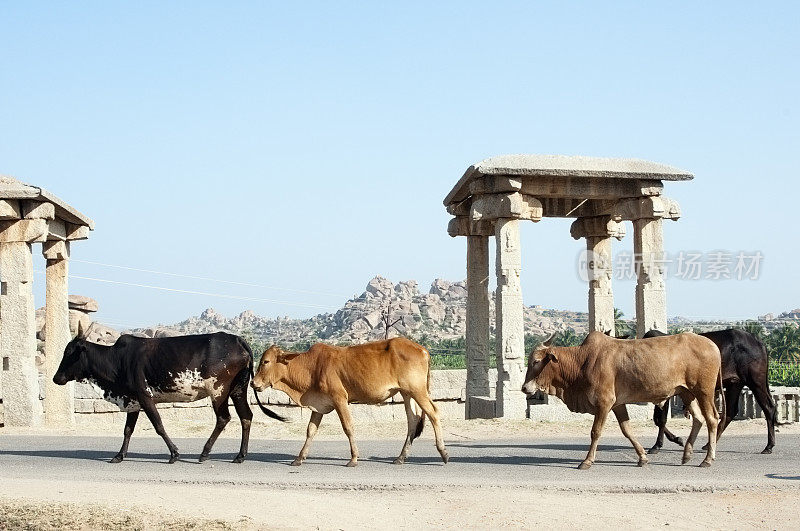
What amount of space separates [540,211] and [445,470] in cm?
955

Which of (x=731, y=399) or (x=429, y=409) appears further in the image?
(x=731, y=399)

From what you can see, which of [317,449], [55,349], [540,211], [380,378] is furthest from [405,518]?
[55,349]

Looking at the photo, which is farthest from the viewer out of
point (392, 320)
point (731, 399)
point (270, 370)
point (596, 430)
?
point (392, 320)

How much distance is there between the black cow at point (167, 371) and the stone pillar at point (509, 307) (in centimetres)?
804

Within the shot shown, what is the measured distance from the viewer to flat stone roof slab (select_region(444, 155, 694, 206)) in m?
19.7

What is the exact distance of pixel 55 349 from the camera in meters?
22.1

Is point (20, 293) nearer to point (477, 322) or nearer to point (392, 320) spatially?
point (477, 322)

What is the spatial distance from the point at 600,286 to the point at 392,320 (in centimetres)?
7220

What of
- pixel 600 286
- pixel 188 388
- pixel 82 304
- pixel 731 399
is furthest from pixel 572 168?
pixel 82 304

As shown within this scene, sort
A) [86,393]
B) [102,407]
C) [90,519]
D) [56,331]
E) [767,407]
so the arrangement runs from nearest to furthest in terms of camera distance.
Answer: [90,519]
[767,407]
[56,331]
[102,407]
[86,393]

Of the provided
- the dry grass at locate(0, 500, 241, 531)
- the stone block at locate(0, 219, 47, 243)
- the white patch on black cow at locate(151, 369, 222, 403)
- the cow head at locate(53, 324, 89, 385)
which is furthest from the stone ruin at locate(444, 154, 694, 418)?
the dry grass at locate(0, 500, 241, 531)

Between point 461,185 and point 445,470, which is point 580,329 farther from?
point 445,470

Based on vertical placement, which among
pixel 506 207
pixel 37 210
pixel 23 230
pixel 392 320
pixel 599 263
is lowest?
pixel 392 320

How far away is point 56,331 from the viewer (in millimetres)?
22266
